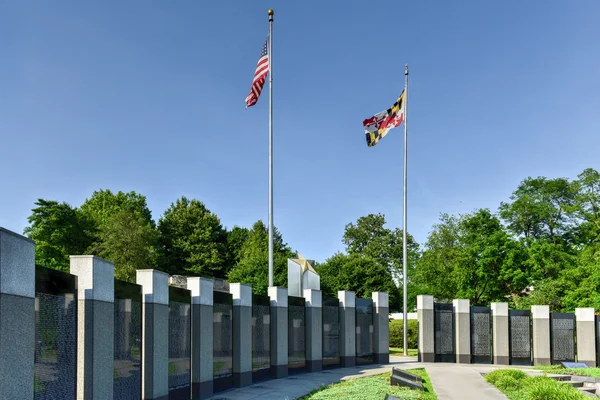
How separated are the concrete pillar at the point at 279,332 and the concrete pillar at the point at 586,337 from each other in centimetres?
1713

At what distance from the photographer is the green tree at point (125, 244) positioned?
65.0 metres

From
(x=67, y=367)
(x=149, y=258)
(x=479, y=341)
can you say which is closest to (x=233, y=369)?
(x=67, y=367)

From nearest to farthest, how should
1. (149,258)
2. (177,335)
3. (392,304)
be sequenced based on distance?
(177,335)
(392,304)
(149,258)

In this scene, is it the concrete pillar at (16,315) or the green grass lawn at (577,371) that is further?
the green grass lawn at (577,371)

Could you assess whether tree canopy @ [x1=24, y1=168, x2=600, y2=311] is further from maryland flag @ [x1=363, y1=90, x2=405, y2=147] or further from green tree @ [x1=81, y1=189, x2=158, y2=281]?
maryland flag @ [x1=363, y1=90, x2=405, y2=147]

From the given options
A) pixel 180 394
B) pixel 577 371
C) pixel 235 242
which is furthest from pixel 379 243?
pixel 180 394

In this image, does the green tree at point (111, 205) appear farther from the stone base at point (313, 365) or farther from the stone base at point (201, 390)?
the stone base at point (201, 390)

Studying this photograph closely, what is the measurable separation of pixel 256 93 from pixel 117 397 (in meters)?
18.2

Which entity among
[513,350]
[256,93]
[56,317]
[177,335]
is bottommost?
[513,350]

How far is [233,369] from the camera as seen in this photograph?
24062 millimetres

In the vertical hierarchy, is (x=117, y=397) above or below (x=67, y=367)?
below

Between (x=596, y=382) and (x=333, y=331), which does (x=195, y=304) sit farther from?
(x=596, y=382)

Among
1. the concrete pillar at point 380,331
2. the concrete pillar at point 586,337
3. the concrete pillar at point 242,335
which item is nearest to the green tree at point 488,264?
the concrete pillar at point 586,337

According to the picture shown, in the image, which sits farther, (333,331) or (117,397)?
(333,331)
